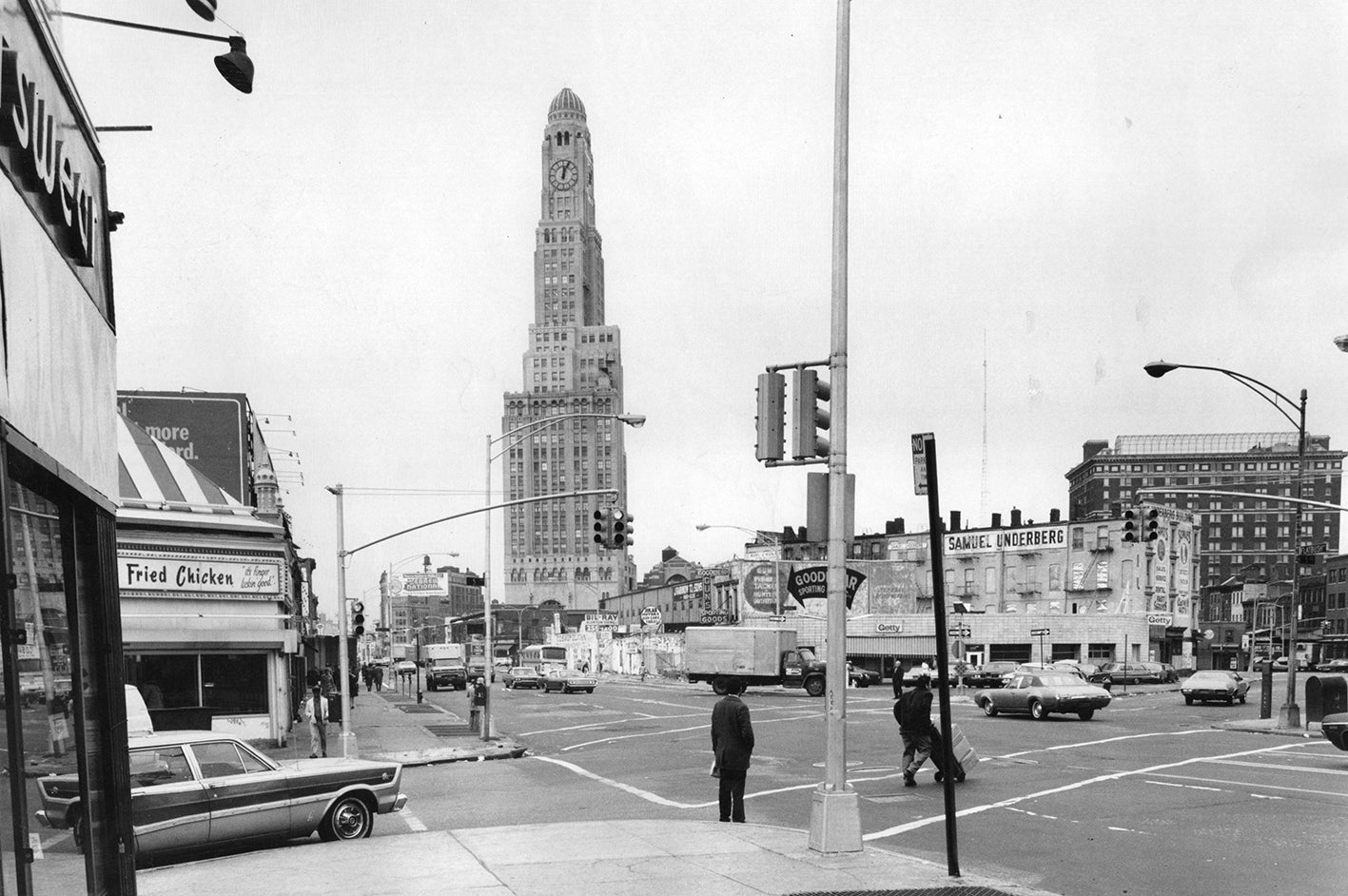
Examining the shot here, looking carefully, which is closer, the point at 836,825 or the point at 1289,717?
the point at 836,825

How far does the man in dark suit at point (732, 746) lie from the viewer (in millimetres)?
13602

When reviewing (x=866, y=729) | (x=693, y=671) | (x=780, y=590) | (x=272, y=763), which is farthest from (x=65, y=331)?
(x=780, y=590)

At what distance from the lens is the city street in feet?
39.5

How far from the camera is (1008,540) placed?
78938mm

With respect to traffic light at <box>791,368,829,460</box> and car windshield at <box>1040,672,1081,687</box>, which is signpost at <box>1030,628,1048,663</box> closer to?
car windshield at <box>1040,672,1081,687</box>

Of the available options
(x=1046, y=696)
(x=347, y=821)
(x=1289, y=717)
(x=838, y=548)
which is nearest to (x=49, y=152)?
(x=838, y=548)

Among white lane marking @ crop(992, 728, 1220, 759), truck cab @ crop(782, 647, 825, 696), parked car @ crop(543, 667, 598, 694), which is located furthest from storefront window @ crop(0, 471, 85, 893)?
parked car @ crop(543, 667, 598, 694)

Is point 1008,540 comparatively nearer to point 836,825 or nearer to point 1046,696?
point 1046,696

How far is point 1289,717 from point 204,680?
2755cm

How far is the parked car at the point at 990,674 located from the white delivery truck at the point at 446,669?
89.6 feet

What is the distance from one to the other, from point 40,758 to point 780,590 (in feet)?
276

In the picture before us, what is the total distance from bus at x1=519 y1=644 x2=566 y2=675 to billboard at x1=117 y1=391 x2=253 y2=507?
2293cm

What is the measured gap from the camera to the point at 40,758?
5059 mm

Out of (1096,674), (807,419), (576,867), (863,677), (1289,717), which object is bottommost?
(863,677)
